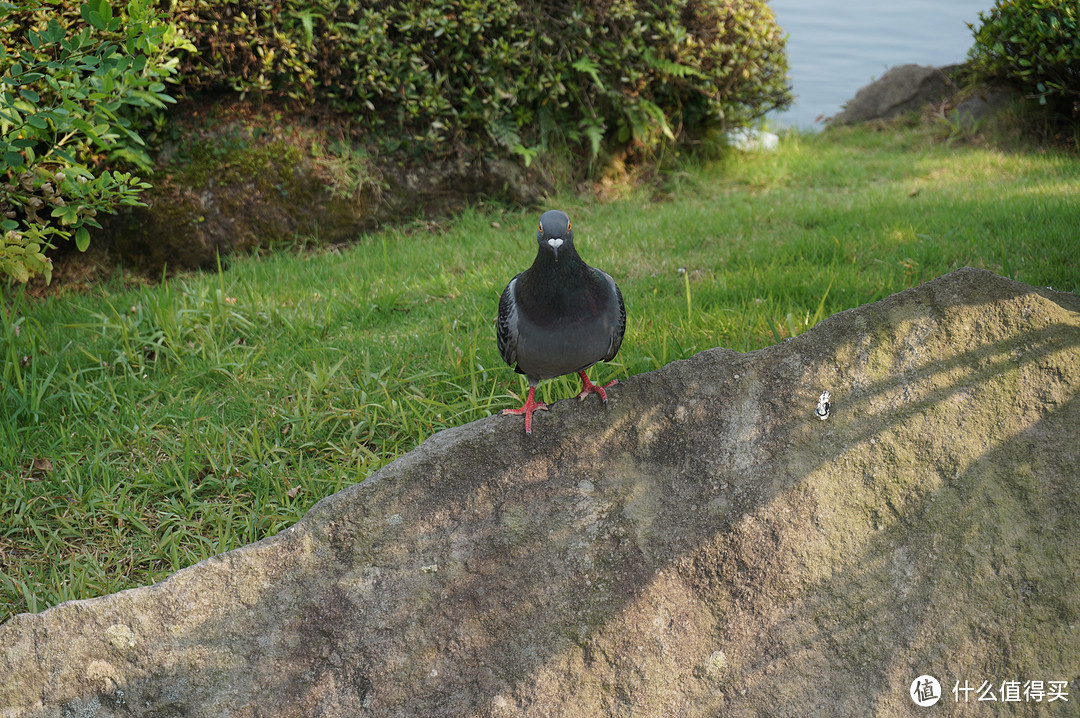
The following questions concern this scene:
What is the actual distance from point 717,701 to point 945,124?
362 inches

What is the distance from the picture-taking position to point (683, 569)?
8.67ft

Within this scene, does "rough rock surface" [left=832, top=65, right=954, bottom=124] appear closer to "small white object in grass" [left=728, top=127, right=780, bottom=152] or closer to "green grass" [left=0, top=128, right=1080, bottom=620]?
"small white object in grass" [left=728, top=127, right=780, bottom=152]

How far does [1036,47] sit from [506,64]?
17.5 feet

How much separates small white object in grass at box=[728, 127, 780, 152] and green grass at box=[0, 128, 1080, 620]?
7.03 ft

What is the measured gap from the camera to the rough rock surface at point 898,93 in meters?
10.4

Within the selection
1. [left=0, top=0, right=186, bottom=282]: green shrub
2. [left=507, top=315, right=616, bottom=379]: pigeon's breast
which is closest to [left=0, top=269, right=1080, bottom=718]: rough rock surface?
[left=507, top=315, right=616, bottom=379]: pigeon's breast

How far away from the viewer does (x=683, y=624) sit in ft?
8.41

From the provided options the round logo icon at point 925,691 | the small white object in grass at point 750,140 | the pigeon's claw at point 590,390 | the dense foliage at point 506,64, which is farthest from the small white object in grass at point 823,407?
the small white object in grass at point 750,140

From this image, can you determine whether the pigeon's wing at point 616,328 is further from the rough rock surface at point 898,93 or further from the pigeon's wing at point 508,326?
the rough rock surface at point 898,93

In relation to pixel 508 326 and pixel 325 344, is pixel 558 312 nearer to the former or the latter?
pixel 508 326

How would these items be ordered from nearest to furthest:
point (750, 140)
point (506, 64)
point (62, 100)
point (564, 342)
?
point (564, 342)
point (62, 100)
point (506, 64)
point (750, 140)

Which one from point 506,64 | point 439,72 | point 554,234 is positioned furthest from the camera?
point 506,64

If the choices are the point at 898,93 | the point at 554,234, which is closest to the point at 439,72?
the point at 554,234

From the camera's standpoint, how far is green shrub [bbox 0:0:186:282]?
3699 millimetres
